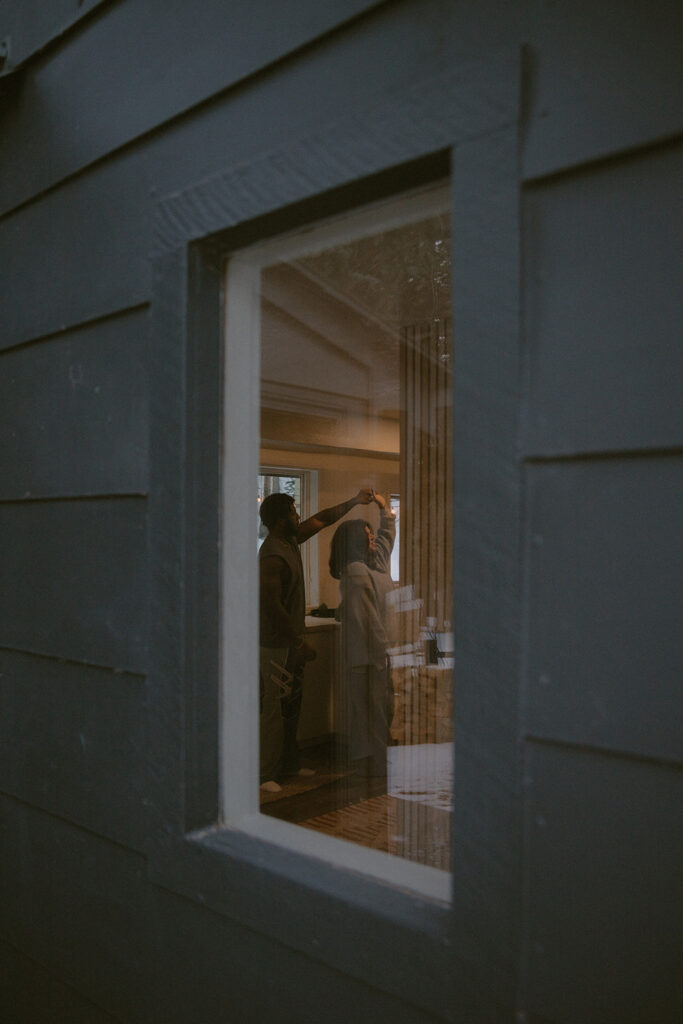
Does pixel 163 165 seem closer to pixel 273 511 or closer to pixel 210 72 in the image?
pixel 210 72

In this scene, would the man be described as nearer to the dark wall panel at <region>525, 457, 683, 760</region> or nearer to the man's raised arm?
the man's raised arm

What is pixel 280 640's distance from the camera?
369 centimetres

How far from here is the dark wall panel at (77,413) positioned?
1.46m

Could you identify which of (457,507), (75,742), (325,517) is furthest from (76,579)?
(325,517)

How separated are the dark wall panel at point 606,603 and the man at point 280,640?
2778mm

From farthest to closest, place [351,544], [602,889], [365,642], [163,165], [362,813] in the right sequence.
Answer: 1. [351,544]
2. [365,642]
3. [362,813]
4. [163,165]
5. [602,889]

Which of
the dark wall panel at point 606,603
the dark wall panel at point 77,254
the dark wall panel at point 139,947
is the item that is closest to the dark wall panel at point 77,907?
the dark wall panel at point 139,947

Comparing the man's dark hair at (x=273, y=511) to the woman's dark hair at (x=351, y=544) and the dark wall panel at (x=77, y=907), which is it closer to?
the woman's dark hair at (x=351, y=544)

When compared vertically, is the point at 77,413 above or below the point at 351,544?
above

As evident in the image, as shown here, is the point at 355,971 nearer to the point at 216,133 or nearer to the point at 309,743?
the point at 216,133

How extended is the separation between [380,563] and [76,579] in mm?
2643

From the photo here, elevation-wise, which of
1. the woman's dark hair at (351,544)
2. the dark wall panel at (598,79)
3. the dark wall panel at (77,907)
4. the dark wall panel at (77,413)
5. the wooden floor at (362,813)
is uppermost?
the dark wall panel at (598,79)

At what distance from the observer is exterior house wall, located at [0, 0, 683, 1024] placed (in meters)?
0.82

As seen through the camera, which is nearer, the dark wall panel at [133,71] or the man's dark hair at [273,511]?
the dark wall panel at [133,71]
